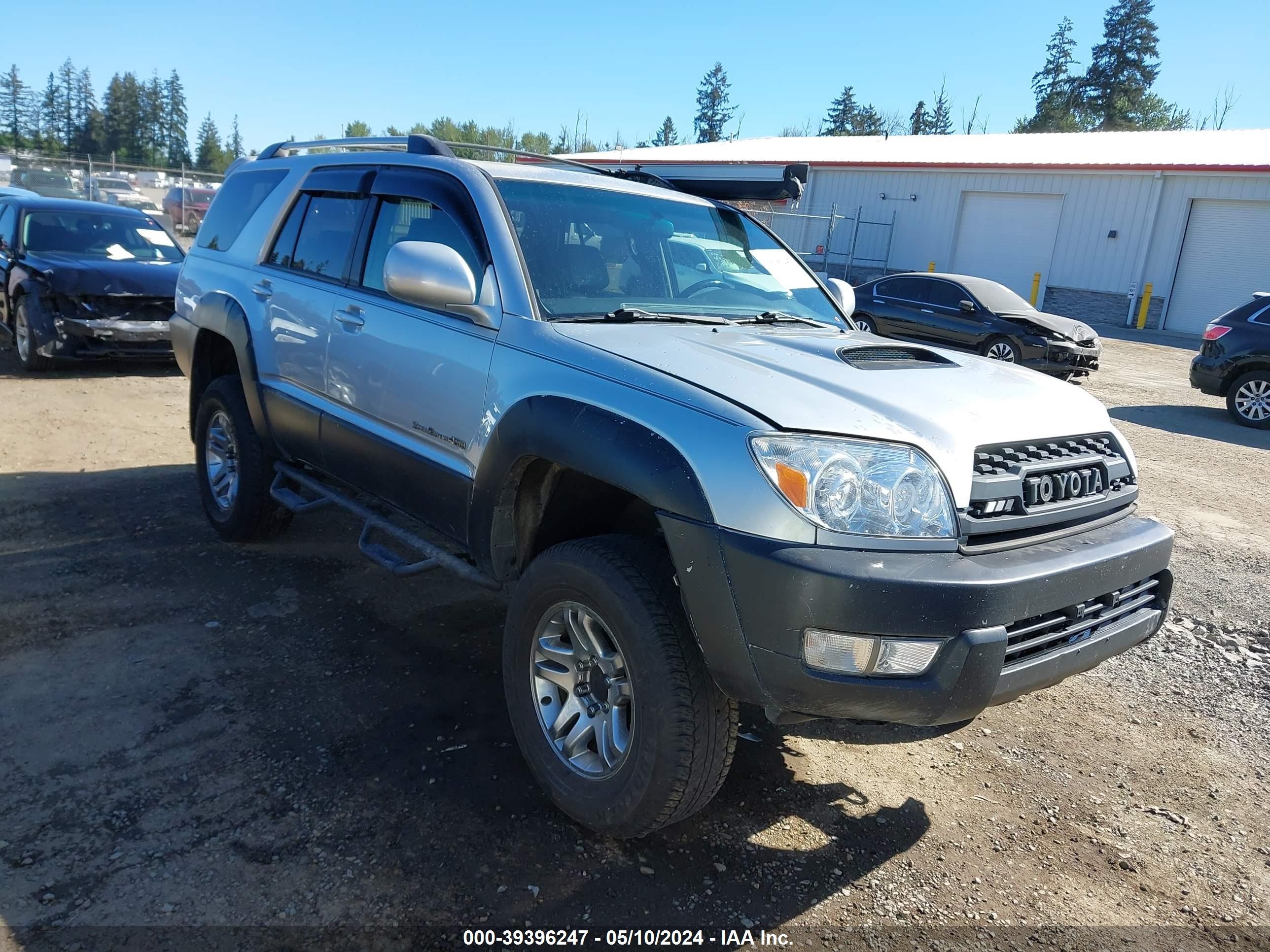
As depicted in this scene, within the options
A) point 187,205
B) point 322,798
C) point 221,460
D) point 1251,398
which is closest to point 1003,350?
point 1251,398

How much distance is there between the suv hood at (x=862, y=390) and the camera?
247 centimetres

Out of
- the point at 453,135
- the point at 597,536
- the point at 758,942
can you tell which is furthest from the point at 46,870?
the point at 453,135

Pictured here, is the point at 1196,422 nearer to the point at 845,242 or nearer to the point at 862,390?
the point at 862,390

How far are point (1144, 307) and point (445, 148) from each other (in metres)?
25.4

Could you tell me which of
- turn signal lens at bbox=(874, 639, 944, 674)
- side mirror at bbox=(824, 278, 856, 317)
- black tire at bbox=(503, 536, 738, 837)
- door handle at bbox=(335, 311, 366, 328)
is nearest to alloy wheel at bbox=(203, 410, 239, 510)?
door handle at bbox=(335, 311, 366, 328)

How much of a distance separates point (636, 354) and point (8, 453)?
5.94m

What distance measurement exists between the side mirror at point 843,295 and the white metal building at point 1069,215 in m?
17.7

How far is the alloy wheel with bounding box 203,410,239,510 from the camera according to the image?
16.8 ft

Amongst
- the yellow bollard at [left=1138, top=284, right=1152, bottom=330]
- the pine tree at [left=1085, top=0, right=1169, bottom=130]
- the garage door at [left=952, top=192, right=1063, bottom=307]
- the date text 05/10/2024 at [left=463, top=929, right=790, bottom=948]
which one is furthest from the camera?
the pine tree at [left=1085, top=0, right=1169, bottom=130]

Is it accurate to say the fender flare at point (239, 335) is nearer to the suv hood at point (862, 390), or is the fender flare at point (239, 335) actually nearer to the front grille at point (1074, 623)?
the suv hood at point (862, 390)

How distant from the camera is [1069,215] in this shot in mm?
25938

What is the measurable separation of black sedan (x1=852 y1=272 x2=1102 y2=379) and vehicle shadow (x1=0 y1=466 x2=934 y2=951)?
1073 cm

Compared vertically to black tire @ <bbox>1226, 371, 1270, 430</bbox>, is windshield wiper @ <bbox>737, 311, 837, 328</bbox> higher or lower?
higher

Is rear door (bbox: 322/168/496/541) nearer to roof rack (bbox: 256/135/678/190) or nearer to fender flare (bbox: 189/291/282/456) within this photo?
roof rack (bbox: 256/135/678/190)
